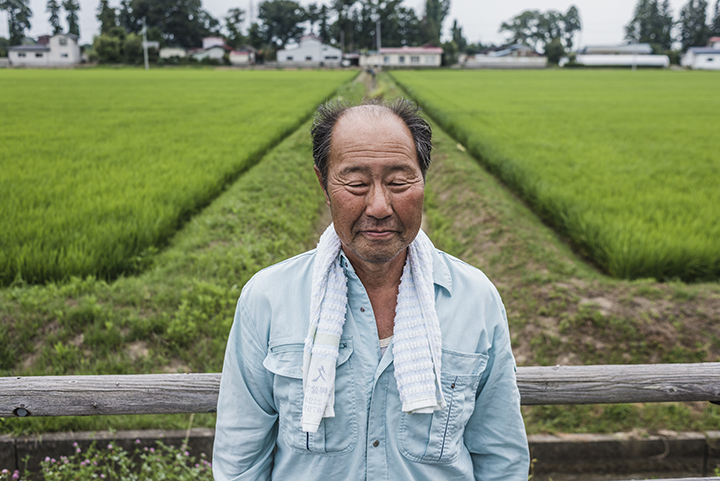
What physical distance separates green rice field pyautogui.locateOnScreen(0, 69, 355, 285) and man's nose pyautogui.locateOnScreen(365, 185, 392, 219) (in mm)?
3592

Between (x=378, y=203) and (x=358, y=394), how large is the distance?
19.2 inches

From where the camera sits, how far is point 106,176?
6.36 meters

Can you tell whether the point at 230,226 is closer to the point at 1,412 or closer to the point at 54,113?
the point at 1,412

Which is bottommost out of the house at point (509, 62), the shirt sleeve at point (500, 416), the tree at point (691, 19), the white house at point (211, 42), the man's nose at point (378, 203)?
the shirt sleeve at point (500, 416)

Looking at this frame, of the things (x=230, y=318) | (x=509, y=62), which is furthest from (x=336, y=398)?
(x=509, y=62)

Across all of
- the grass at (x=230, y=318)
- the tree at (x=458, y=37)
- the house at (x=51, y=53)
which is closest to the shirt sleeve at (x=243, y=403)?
the grass at (x=230, y=318)

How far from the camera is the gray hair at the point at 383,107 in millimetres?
1345

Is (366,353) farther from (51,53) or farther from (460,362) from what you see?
(51,53)

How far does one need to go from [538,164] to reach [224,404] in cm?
741

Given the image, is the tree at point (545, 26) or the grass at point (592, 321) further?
the tree at point (545, 26)

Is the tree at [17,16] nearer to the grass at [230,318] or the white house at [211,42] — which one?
the white house at [211,42]

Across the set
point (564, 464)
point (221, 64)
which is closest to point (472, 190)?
point (564, 464)

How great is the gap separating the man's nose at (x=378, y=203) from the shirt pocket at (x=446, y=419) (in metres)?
0.39

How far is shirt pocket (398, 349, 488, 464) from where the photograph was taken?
129cm
